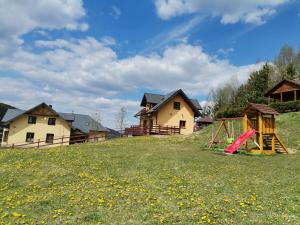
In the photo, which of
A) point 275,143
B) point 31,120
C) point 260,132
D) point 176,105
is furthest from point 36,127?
point 275,143

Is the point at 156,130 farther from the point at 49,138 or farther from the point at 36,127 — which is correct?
the point at 36,127

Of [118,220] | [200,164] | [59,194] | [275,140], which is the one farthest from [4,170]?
[275,140]

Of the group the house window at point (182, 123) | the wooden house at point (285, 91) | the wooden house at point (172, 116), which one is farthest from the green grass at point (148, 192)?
the wooden house at point (285, 91)

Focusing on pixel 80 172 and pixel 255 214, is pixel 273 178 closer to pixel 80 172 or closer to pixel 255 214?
pixel 255 214

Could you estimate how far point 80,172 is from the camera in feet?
38.9

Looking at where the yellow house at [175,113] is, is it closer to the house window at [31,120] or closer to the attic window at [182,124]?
the attic window at [182,124]

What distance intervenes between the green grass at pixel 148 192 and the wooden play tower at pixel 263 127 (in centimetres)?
557

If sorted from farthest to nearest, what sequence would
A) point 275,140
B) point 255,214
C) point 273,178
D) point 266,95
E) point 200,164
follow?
point 266,95 < point 275,140 < point 200,164 < point 273,178 < point 255,214

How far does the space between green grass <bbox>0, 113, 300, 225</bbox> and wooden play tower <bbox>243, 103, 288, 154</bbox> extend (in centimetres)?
557

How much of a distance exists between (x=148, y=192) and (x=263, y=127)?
14219mm

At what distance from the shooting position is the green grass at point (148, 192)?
637 centimetres

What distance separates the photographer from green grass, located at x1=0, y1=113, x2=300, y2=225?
20.9 ft

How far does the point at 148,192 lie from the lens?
8531 mm

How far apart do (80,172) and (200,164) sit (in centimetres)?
606
